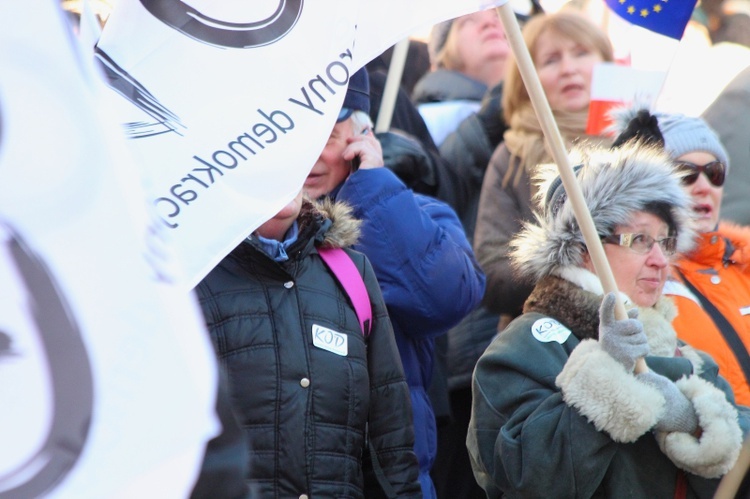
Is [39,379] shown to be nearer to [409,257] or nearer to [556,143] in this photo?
[556,143]

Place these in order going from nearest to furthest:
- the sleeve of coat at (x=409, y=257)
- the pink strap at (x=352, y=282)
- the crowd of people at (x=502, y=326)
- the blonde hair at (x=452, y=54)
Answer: the crowd of people at (x=502, y=326)
the pink strap at (x=352, y=282)
the sleeve of coat at (x=409, y=257)
the blonde hair at (x=452, y=54)

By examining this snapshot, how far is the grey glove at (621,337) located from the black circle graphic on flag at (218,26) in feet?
3.68

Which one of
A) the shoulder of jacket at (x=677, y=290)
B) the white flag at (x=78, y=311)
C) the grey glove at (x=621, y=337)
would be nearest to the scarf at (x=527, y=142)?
the shoulder of jacket at (x=677, y=290)

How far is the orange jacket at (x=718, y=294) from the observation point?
12.6 feet

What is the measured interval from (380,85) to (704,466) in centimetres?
237

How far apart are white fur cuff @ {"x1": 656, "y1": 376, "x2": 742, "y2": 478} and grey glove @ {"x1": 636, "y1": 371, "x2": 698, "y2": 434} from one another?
0.02 m

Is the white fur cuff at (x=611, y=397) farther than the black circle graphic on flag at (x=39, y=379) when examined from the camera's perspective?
Yes

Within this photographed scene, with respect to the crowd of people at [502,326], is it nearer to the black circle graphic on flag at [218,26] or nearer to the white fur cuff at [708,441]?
the white fur cuff at [708,441]

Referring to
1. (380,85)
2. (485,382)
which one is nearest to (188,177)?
(485,382)

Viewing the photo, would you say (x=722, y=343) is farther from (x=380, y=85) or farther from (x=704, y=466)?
(x=380, y=85)

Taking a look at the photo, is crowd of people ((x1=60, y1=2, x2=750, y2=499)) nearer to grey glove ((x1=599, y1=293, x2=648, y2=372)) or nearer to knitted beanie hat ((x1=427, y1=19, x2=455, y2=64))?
grey glove ((x1=599, y1=293, x2=648, y2=372))

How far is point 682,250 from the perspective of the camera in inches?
145

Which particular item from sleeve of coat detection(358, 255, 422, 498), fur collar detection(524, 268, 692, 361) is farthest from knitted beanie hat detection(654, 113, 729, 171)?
sleeve of coat detection(358, 255, 422, 498)

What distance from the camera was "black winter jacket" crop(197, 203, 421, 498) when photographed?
3.03 meters
